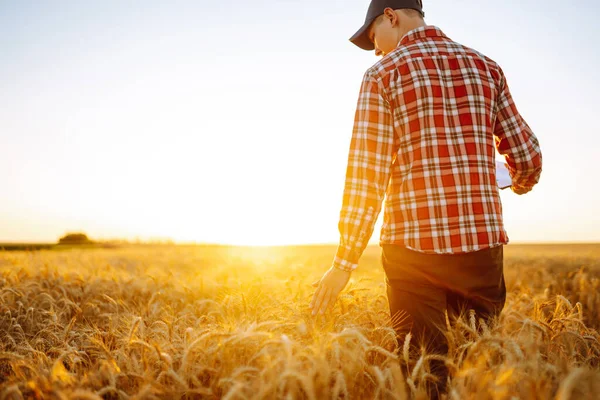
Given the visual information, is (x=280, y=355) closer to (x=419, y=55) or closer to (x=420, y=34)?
(x=419, y=55)

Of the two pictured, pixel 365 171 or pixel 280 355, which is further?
pixel 365 171

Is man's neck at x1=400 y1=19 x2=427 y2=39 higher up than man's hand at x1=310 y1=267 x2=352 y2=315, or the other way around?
man's neck at x1=400 y1=19 x2=427 y2=39

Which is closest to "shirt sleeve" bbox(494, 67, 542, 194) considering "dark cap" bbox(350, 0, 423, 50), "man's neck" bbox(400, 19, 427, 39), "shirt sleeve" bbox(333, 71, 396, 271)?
"man's neck" bbox(400, 19, 427, 39)

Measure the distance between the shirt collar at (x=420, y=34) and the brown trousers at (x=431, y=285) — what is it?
134 cm

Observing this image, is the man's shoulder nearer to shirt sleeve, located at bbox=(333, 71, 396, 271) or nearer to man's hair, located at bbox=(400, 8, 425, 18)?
shirt sleeve, located at bbox=(333, 71, 396, 271)

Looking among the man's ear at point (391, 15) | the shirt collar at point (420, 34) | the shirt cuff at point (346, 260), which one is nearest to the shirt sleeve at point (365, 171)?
the shirt cuff at point (346, 260)

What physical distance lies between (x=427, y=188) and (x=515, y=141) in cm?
94

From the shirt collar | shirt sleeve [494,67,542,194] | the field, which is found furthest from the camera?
shirt sleeve [494,67,542,194]

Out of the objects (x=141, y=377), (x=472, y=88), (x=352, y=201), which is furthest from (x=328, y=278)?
(x=472, y=88)

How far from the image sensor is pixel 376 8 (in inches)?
113

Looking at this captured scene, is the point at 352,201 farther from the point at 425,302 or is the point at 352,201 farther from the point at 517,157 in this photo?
the point at 517,157

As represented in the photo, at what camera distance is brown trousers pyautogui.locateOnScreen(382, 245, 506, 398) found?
2.46 metres

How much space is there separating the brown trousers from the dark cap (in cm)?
153

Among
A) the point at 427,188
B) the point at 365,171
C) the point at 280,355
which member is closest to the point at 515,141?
the point at 427,188
